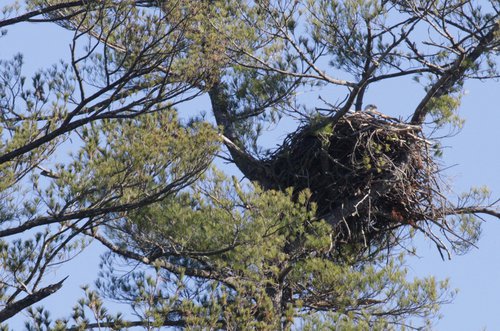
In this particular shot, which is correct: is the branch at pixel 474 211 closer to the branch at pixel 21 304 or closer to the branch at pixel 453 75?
the branch at pixel 453 75

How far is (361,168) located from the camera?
32.5 ft

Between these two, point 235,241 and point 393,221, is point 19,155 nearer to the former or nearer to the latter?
point 235,241

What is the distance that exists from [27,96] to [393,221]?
3.31 metres

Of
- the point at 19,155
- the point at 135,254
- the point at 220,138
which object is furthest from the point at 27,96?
the point at 135,254

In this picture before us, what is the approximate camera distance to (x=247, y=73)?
33.6 feet

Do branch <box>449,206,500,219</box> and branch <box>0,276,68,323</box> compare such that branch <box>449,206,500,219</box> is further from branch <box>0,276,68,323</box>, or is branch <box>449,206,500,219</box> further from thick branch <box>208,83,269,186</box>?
branch <box>0,276,68,323</box>

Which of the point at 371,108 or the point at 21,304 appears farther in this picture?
the point at 371,108

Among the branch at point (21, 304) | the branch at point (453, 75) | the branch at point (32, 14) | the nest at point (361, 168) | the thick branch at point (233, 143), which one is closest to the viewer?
the branch at point (21, 304)

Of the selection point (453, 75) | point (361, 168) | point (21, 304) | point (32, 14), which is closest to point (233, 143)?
point (361, 168)

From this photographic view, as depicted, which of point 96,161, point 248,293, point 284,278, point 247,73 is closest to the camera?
point 96,161

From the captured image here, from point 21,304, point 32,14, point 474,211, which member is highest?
point 32,14

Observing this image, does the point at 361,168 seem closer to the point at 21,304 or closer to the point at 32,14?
the point at 32,14

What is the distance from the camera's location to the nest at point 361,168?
391 inches

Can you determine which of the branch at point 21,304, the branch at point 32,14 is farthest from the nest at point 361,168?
the branch at point 21,304
